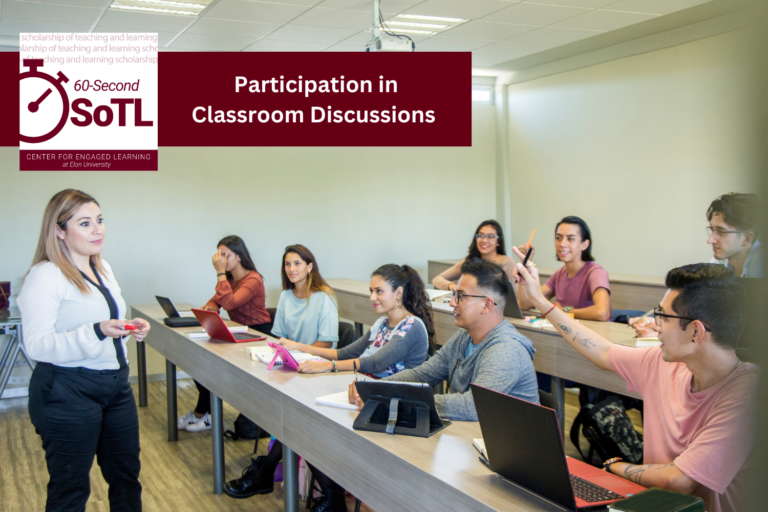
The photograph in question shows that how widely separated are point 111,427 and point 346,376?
85 centimetres

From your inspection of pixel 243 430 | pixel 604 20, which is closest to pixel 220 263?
pixel 243 430

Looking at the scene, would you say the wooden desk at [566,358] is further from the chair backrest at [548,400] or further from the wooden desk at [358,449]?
the wooden desk at [358,449]

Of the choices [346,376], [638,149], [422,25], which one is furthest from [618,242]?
[346,376]

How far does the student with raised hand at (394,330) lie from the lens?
2570 millimetres

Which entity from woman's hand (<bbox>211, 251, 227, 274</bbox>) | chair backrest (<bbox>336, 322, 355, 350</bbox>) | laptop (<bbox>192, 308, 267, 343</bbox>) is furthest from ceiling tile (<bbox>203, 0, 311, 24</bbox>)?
chair backrest (<bbox>336, 322, 355, 350</bbox>)

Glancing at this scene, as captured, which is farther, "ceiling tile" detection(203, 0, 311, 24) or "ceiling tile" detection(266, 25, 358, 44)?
"ceiling tile" detection(266, 25, 358, 44)

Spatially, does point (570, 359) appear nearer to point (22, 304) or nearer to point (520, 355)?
point (520, 355)

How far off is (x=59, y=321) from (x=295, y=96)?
3.77m

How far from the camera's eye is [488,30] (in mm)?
4434

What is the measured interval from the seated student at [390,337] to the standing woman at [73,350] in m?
0.75

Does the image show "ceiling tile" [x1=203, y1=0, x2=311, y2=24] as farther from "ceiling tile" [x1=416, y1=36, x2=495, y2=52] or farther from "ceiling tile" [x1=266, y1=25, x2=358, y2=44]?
"ceiling tile" [x1=416, y1=36, x2=495, y2=52]

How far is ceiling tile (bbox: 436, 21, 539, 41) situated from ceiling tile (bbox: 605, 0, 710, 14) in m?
0.60

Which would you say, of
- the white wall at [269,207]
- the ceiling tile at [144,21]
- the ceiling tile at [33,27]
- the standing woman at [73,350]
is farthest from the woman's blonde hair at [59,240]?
the white wall at [269,207]

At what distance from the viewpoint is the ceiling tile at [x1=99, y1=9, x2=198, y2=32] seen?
3932 mm
